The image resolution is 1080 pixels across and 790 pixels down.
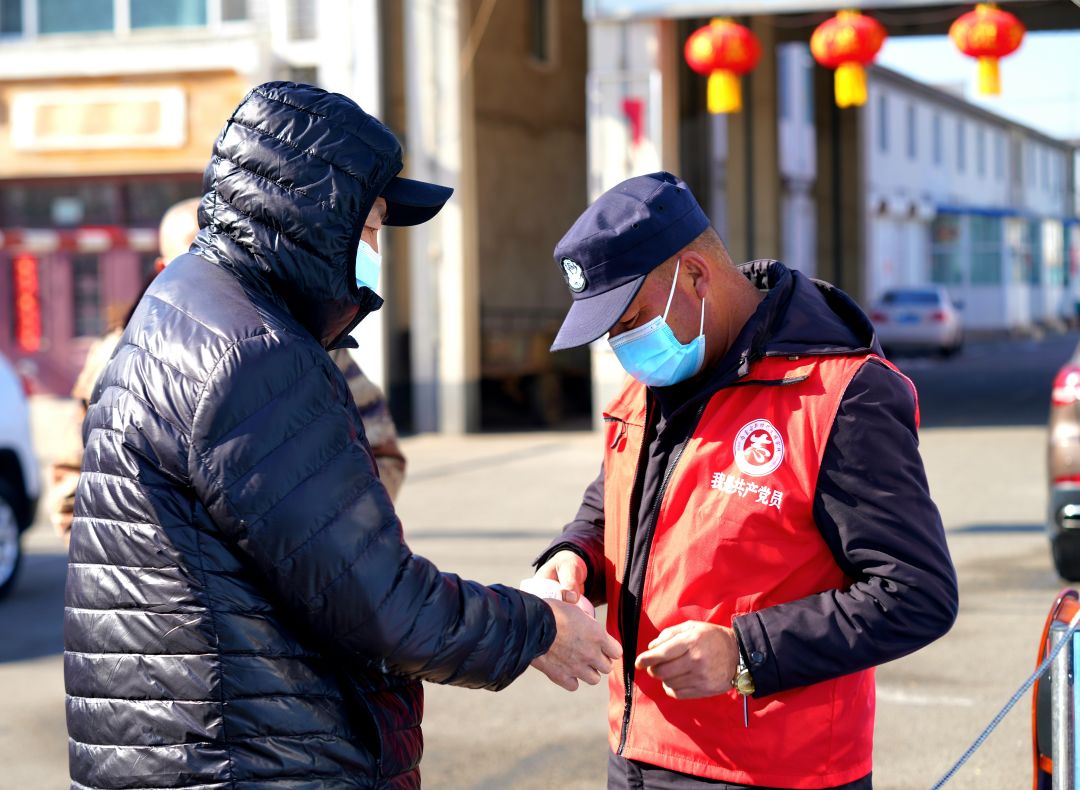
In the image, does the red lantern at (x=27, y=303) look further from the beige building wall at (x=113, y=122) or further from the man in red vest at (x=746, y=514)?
the man in red vest at (x=746, y=514)

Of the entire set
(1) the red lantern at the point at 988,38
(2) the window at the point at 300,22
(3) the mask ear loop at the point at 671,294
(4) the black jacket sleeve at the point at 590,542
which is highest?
(2) the window at the point at 300,22

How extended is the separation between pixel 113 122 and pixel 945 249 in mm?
39637

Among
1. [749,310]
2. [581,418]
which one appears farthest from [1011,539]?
[581,418]

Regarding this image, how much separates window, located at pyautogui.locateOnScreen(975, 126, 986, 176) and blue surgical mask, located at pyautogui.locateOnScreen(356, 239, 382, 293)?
195ft

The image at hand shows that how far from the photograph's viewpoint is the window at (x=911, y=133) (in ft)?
162

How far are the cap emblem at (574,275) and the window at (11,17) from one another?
19204 mm

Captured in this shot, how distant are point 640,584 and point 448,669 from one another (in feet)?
1.86

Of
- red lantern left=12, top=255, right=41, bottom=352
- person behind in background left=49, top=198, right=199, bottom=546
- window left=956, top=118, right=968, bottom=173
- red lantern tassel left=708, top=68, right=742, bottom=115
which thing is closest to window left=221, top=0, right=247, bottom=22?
red lantern left=12, top=255, right=41, bottom=352

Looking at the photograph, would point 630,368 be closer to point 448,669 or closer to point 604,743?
point 448,669

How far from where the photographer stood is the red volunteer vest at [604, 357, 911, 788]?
257 centimetres

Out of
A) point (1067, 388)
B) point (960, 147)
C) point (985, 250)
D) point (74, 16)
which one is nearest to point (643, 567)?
point (1067, 388)

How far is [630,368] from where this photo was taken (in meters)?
2.75

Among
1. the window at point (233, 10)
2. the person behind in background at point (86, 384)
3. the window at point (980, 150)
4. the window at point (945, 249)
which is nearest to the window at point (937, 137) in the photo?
the window at point (945, 249)

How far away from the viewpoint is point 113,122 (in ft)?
63.9
